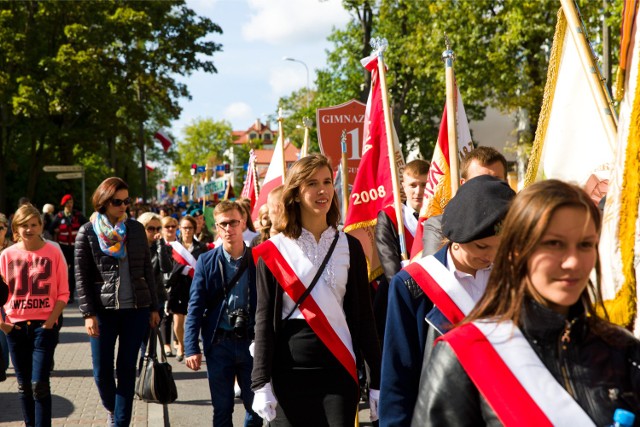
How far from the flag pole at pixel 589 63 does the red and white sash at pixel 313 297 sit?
1.49m

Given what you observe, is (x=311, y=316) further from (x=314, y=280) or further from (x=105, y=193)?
(x=105, y=193)

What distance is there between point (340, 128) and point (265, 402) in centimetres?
768

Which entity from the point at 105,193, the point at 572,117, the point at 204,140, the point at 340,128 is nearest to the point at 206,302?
the point at 105,193

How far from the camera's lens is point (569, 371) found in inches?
74.8

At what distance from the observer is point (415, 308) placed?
3.15m

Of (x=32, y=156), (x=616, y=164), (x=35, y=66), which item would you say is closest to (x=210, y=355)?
(x=616, y=164)

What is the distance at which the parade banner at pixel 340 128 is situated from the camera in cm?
1138

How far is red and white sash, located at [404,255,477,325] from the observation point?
3038 mm

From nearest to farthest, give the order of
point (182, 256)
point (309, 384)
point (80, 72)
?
1. point (309, 384)
2. point (182, 256)
3. point (80, 72)

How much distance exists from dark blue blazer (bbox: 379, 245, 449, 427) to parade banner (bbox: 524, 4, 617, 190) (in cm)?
145

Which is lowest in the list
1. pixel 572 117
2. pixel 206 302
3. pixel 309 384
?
pixel 309 384

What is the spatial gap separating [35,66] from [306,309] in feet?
82.2

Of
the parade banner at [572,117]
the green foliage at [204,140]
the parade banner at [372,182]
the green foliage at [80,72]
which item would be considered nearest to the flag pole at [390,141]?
the parade banner at [372,182]

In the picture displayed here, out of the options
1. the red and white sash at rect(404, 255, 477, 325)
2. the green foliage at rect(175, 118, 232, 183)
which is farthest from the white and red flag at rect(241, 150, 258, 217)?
the green foliage at rect(175, 118, 232, 183)
